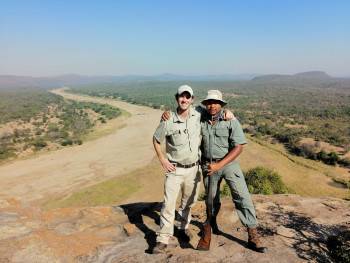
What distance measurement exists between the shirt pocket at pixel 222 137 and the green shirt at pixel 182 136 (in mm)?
280

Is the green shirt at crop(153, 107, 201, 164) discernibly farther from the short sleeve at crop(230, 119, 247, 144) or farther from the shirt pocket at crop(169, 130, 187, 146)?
the short sleeve at crop(230, 119, 247, 144)

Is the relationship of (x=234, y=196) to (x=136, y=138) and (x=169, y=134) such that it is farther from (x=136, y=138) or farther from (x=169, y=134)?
(x=136, y=138)

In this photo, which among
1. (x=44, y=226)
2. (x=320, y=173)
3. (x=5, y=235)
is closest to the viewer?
(x=5, y=235)

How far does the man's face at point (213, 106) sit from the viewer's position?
504cm

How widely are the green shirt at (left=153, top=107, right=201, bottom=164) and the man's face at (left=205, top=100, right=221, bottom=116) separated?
23cm

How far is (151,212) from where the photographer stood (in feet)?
24.3

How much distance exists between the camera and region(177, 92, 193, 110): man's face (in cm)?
493

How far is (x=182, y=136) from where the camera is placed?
505 cm

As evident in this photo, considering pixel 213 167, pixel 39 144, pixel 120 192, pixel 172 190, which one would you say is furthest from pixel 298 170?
pixel 39 144

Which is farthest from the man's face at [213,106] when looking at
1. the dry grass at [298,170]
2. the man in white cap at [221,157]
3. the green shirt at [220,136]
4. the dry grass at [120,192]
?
the dry grass at [298,170]

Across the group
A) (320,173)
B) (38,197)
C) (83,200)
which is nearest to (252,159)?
(320,173)

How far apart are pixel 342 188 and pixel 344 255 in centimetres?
2121

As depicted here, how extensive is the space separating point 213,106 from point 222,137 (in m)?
0.49

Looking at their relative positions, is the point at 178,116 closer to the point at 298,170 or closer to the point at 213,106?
the point at 213,106
